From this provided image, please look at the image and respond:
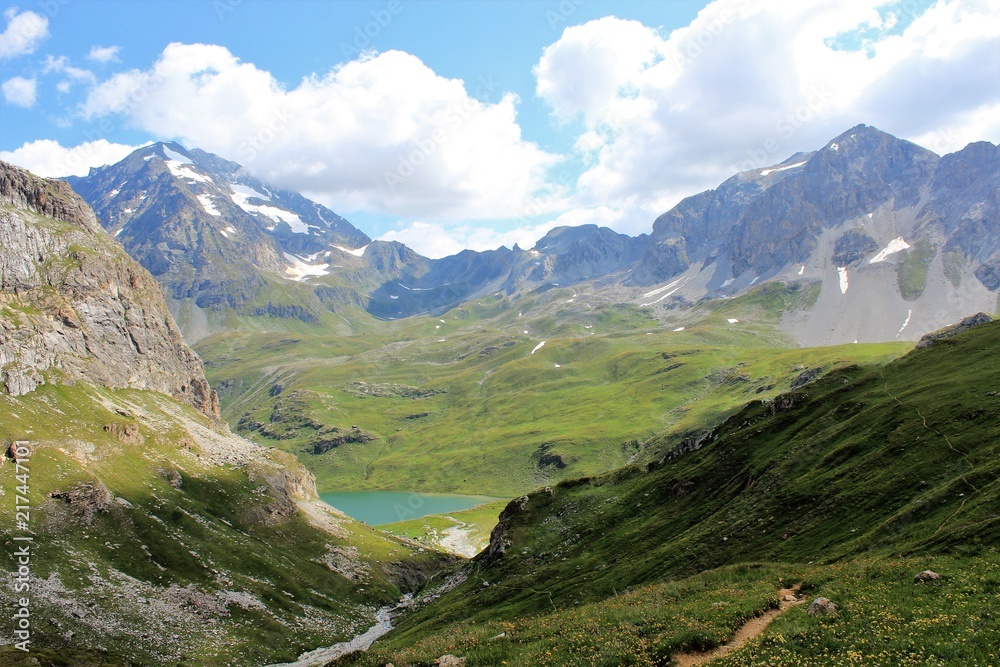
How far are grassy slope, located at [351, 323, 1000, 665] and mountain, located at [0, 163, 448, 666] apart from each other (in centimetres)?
3394

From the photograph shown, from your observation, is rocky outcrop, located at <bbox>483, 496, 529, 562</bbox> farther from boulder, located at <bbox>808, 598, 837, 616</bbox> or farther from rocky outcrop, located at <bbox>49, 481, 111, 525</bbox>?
boulder, located at <bbox>808, 598, 837, 616</bbox>

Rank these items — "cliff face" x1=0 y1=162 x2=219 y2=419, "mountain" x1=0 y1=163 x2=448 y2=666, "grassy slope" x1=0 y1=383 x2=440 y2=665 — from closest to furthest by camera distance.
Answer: "grassy slope" x1=0 y1=383 x2=440 y2=665, "mountain" x1=0 y1=163 x2=448 y2=666, "cliff face" x1=0 y1=162 x2=219 y2=419

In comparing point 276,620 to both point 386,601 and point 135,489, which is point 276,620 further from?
point 135,489

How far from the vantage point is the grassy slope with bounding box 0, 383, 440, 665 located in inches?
3221

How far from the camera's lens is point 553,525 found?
4043 inches

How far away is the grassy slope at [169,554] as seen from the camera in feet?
268

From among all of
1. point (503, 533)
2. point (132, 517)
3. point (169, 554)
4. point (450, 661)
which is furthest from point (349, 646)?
point (450, 661)

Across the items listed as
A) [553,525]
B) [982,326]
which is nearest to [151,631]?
[553,525]

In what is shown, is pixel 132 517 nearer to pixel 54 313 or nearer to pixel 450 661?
pixel 54 313

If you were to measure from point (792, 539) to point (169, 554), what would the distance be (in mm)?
103817

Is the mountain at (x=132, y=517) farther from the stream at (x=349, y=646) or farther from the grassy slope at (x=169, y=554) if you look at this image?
the stream at (x=349, y=646)

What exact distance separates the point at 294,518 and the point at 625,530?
9751cm

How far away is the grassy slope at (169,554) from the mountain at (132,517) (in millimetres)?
352

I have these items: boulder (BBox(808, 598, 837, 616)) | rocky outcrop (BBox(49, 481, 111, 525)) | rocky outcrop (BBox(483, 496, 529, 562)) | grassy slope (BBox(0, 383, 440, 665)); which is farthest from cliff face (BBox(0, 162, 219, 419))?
boulder (BBox(808, 598, 837, 616))
